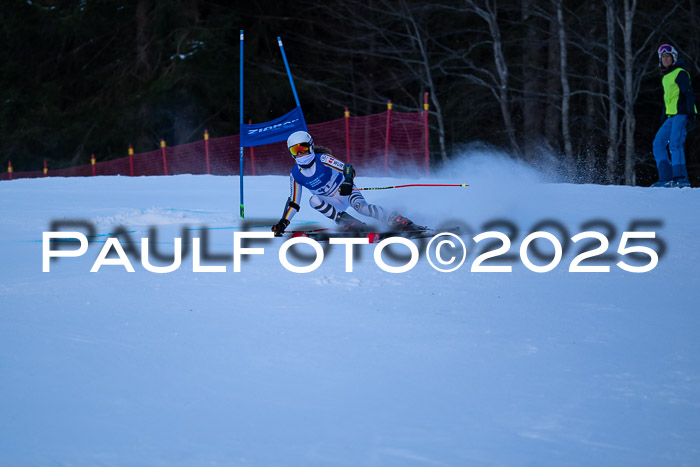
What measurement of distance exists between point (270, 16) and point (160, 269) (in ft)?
75.5

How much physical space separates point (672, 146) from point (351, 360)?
26.2 feet

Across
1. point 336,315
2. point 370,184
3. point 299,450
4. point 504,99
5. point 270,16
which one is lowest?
point 299,450

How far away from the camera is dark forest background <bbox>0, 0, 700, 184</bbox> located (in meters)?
22.4

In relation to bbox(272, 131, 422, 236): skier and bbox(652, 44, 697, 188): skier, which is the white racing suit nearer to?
bbox(272, 131, 422, 236): skier

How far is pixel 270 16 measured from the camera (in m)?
29.2

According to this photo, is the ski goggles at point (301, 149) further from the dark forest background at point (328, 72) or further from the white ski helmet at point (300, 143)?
the dark forest background at point (328, 72)

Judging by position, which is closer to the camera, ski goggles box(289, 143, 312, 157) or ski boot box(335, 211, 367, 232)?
ski goggles box(289, 143, 312, 157)

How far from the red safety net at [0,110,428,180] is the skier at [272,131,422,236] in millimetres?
7114

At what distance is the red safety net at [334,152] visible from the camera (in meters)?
17.2

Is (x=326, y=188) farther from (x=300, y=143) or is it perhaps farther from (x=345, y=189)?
(x=300, y=143)

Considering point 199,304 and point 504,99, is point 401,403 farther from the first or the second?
point 504,99

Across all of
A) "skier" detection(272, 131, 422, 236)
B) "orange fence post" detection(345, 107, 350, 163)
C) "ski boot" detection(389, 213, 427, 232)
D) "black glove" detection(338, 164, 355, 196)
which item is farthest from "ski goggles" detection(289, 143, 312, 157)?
"orange fence post" detection(345, 107, 350, 163)

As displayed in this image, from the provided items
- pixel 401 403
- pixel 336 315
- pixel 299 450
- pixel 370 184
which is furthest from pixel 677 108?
pixel 299 450

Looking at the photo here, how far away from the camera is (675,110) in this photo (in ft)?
37.4
